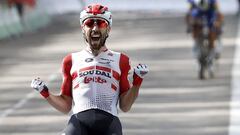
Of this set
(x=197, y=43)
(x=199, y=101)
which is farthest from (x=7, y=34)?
(x=199, y=101)

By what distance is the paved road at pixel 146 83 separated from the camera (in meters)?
13.9

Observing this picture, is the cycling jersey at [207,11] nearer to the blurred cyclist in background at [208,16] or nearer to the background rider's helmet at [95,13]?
the blurred cyclist in background at [208,16]

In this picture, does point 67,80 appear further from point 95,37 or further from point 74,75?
point 95,37

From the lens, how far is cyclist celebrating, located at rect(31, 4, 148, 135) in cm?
681

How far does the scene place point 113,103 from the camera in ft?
22.9

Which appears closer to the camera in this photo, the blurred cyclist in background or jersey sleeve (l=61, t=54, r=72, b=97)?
jersey sleeve (l=61, t=54, r=72, b=97)

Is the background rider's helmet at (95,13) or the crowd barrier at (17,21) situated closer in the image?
the background rider's helmet at (95,13)

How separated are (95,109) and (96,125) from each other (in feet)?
0.52

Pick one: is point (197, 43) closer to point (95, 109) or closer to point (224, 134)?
point (224, 134)

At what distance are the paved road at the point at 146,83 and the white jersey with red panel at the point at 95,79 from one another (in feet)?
19.5

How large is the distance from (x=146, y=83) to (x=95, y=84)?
37.2ft

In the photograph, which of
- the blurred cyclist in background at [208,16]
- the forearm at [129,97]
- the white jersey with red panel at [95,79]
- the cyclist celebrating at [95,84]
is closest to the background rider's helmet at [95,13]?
the cyclist celebrating at [95,84]

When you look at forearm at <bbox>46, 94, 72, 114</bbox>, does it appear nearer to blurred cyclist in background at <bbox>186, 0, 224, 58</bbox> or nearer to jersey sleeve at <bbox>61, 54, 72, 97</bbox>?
jersey sleeve at <bbox>61, 54, 72, 97</bbox>

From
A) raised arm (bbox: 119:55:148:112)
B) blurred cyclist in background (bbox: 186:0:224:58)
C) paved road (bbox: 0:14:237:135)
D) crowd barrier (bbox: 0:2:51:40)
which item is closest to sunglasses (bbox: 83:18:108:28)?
raised arm (bbox: 119:55:148:112)
